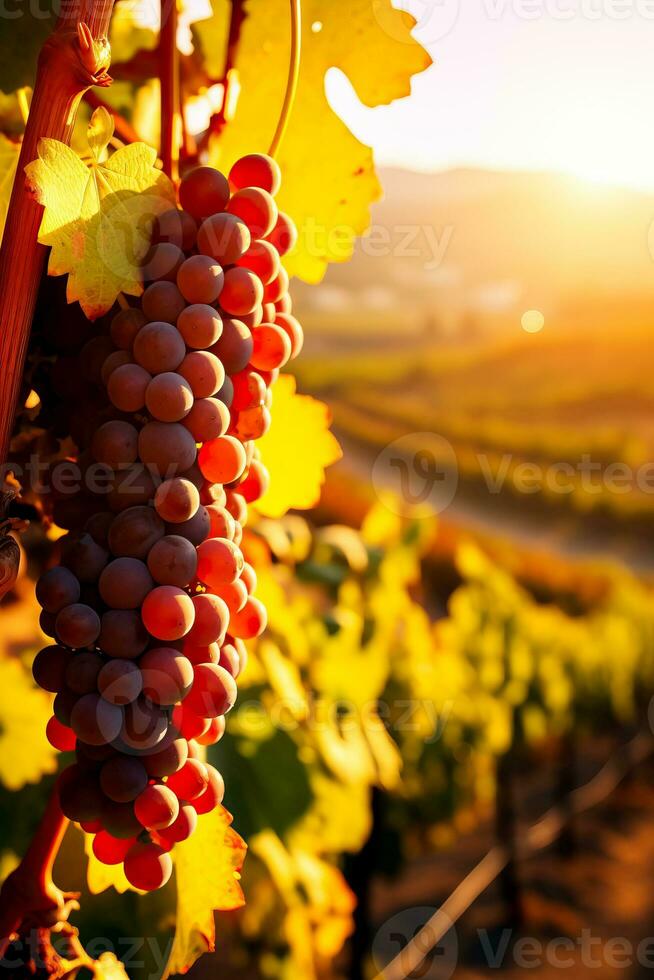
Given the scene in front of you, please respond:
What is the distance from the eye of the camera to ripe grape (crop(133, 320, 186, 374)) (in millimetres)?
354

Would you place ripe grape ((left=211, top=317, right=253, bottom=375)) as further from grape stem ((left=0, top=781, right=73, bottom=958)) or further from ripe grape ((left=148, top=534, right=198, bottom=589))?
grape stem ((left=0, top=781, right=73, bottom=958))

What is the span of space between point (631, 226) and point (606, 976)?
17.8 feet

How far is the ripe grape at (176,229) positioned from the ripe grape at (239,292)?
0.02 metres

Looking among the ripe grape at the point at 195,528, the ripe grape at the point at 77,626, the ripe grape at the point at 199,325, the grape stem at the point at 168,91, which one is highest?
the grape stem at the point at 168,91

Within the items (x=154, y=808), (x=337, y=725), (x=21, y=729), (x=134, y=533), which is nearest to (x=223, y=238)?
(x=134, y=533)

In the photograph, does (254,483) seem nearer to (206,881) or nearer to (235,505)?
(235,505)

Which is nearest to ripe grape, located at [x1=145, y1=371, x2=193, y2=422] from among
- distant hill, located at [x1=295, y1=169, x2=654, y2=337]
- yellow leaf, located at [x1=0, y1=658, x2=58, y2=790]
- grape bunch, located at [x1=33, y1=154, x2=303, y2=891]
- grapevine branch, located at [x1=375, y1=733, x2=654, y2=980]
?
grape bunch, located at [x1=33, y1=154, x2=303, y2=891]

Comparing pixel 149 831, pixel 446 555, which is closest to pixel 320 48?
pixel 149 831

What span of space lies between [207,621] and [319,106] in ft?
1.00

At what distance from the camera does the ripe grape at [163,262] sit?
37 cm

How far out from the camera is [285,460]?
0.55 m

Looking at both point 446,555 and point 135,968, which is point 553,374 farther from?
point 135,968

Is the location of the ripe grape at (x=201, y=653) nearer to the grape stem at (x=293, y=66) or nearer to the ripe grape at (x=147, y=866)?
the ripe grape at (x=147, y=866)

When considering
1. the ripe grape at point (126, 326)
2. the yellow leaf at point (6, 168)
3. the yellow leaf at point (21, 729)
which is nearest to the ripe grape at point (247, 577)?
the ripe grape at point (126, 326)
